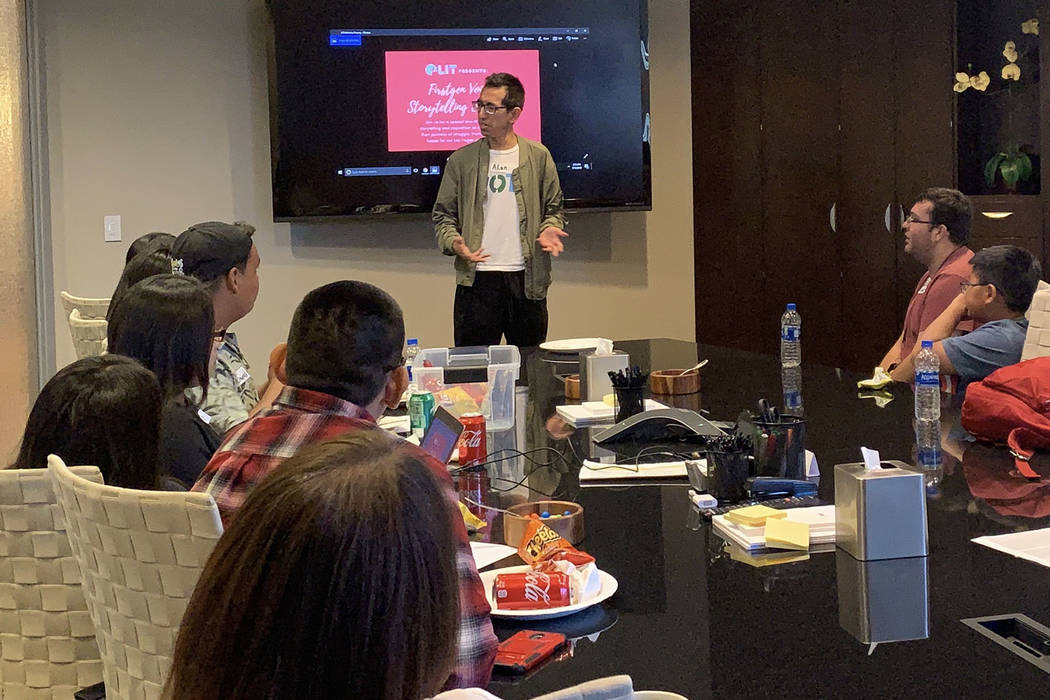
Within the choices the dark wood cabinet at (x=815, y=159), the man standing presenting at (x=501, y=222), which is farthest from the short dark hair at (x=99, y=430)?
the dark wood cabinet at (x=815, y=159)

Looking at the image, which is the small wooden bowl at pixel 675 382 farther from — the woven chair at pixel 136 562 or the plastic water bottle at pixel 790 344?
the woven chair at pixel 136 562

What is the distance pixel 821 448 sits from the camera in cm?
235

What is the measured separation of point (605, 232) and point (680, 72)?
3.04 ft

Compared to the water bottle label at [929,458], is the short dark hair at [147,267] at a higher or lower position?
higher

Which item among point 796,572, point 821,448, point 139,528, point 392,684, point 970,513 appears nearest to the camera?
point 392,684

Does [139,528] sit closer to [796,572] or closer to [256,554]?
[256,554]

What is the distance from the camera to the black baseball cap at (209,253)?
2936 millimetres

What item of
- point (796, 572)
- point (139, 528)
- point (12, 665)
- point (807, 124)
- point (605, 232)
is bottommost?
point (12, 665)

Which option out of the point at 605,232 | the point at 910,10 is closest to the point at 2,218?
the point at 605,232

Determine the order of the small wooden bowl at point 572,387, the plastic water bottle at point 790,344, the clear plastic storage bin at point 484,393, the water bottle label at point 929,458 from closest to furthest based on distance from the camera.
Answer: the water bottle label at point 929,458 < the clear plastic storage bin at point 484,393 < the small wooden bowl at point 572,387 < the plastic water bottle at point 790,344

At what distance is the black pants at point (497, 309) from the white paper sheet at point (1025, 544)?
343 cm

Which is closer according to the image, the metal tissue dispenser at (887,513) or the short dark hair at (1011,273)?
the metal tissue dispenser at (887,513)

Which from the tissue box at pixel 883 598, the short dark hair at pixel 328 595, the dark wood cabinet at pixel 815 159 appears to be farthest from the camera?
the dark wood cabinet at pixel 815 159

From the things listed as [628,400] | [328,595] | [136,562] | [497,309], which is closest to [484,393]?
[628,400]
